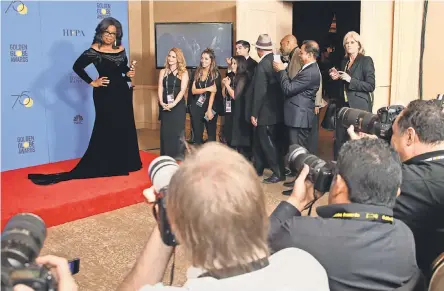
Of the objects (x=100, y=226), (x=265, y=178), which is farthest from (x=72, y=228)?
(x=265, y=178)

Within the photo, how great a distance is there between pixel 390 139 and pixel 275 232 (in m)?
0.88

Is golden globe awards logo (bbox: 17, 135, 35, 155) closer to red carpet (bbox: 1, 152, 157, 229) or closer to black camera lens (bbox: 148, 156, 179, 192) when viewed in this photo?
red carpet (bbox: 1, 152, 157, 229)

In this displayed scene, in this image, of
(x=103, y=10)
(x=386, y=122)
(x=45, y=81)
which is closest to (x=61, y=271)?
(x=386, y=122)

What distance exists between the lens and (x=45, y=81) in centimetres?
466

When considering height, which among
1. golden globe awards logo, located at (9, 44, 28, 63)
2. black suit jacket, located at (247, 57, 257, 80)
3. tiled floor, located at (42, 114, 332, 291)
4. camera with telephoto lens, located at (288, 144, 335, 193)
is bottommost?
tiled floor, located at (42, 114, 332, 291)

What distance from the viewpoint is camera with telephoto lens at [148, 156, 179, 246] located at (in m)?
1.02

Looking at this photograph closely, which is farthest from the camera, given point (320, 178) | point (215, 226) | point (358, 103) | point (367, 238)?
point (358, 103)

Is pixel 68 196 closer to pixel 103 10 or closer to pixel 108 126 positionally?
pixel 108 126

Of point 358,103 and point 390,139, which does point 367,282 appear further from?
point 358,103

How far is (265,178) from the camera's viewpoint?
4.54 metres

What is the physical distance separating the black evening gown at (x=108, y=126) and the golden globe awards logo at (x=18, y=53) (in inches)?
27.0

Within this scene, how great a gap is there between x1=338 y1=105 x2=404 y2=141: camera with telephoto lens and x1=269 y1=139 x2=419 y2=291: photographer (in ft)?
1.96

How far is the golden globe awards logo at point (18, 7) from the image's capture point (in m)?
4.42

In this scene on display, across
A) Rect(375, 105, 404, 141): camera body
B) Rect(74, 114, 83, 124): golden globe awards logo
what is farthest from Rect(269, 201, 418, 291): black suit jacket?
Rect(74, 114, 83, 124): golden globe awards logo
